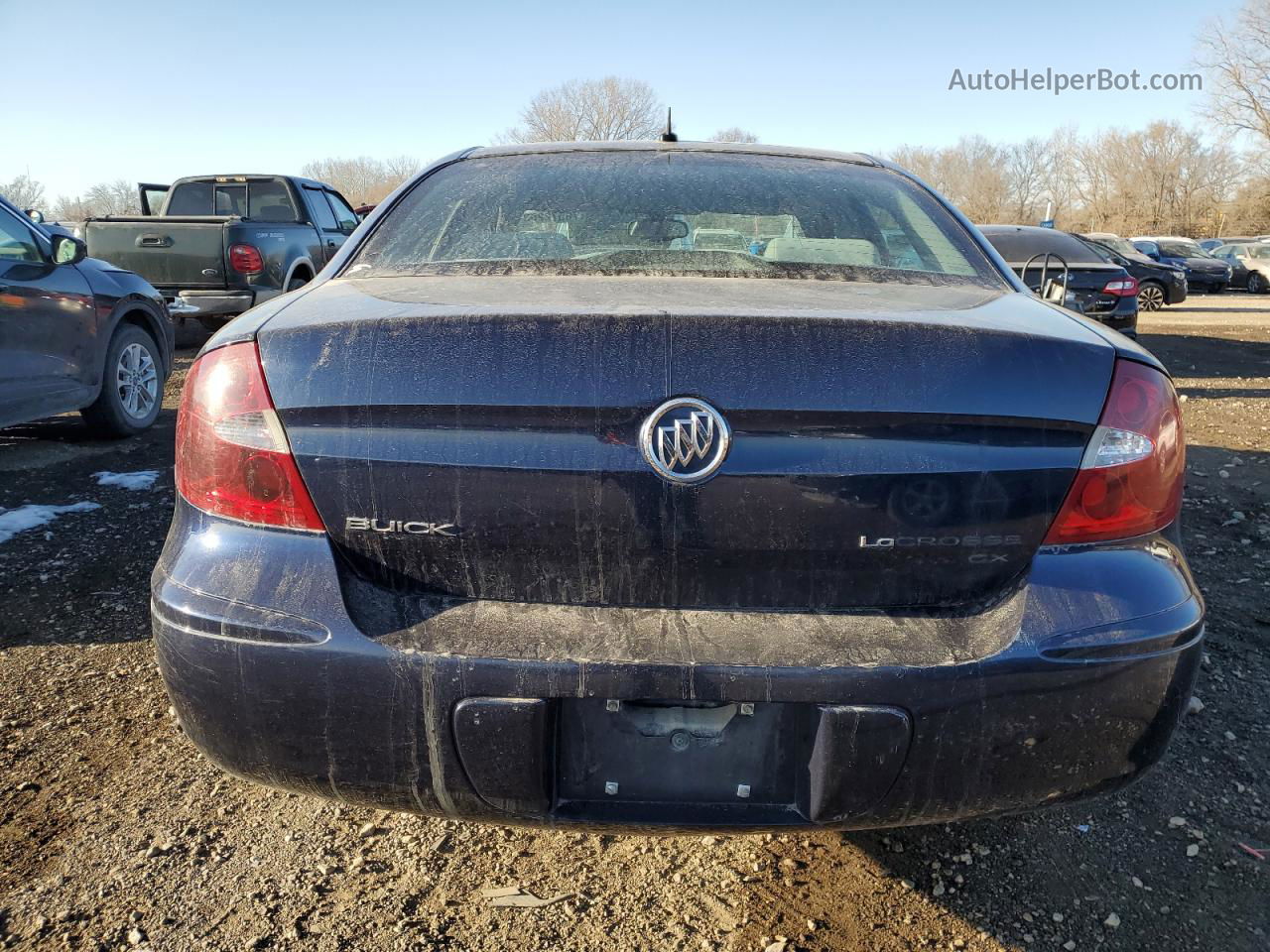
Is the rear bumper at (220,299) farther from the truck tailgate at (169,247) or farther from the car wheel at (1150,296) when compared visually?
the car wheel at (1150,296)

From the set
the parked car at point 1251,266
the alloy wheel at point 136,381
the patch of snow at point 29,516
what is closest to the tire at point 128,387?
the alloy wheel at point 136,381

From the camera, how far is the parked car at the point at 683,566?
150 centimetres

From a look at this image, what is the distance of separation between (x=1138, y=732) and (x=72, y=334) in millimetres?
6167

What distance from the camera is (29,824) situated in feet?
7.23

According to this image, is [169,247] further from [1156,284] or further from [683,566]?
[1156,284]

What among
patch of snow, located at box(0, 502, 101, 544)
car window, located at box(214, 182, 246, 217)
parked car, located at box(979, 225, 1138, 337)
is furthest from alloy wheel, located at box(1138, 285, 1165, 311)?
patch of snow, located at box(0, 502, 101, 544)

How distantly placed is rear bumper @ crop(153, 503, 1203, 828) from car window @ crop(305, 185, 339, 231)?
10301mm

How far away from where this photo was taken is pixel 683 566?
1553mm

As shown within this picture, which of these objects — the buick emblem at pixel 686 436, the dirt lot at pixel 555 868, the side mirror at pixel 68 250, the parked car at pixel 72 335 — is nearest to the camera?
the buick emblem at pixel 686 436

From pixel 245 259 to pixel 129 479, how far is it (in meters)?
4.75

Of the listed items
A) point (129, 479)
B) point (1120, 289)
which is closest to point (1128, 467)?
point (129, 479)

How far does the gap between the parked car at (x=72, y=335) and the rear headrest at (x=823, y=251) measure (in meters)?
4.81

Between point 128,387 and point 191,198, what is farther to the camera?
point 191,198

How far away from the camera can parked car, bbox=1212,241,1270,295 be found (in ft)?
86.7
